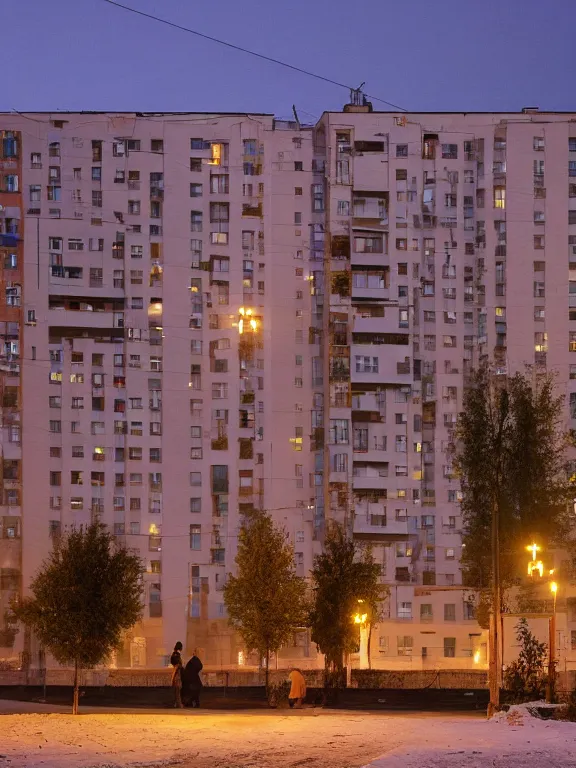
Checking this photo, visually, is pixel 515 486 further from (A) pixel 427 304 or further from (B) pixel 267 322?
(B) pixel 267 322

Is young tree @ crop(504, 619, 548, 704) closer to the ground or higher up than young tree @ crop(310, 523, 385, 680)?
closer to the ground

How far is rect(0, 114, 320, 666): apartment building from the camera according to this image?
→ 82.8 metres

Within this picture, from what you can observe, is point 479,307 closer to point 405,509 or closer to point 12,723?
point 405,509

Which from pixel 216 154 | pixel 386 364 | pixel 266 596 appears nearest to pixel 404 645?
pixel 386 364

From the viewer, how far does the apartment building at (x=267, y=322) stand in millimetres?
82875

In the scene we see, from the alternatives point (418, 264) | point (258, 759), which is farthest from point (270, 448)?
point (258, 759)

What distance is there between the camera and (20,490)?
82375 mm

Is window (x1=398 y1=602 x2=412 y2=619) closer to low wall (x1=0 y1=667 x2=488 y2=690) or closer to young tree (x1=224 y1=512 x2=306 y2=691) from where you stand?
low wall (x1=0 y1=667 x2=488 y2=690)

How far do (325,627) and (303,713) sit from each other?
2747cm

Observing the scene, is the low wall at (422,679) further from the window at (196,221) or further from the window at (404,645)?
the window at (196,221)

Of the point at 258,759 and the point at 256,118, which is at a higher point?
the point at 256,118

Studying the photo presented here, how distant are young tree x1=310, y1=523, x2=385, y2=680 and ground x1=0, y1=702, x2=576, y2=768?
29.4 metres

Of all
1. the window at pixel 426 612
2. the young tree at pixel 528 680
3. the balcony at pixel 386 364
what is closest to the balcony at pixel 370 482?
the balcony at pixel 386 364

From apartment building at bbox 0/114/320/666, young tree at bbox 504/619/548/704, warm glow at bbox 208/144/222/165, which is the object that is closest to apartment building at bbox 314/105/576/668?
apartment building at bbox 0/114/320/666
